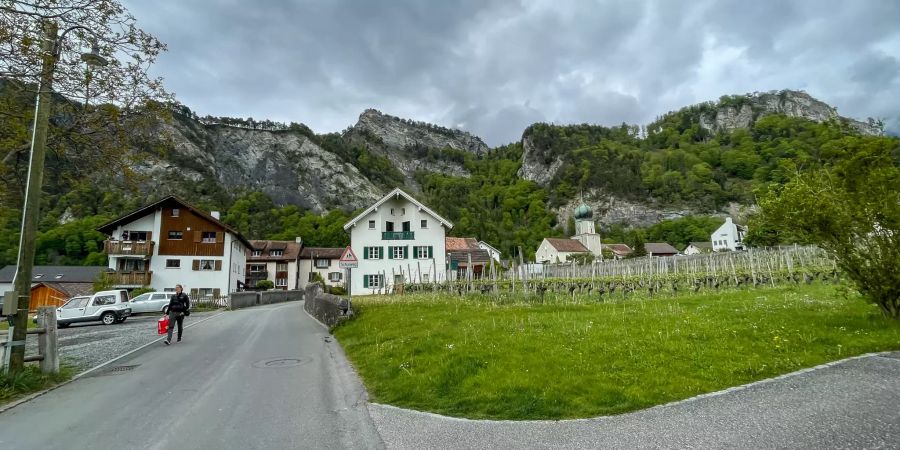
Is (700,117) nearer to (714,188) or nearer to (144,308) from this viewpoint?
(714,188)

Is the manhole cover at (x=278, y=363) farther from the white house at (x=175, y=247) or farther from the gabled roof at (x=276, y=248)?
the gabled roof at (x=276, y=248)

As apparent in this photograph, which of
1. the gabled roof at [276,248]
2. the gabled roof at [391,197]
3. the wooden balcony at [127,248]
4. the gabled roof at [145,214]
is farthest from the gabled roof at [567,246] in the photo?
the wooden balcony at [127,248]

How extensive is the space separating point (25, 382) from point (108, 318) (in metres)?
20.5

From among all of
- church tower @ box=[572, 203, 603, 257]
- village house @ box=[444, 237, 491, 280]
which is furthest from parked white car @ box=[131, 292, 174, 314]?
church tower @ box=[572, 203, 603, 257]

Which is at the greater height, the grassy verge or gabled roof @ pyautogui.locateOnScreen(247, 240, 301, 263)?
gabled roof @ pyautogui.locateOnScreen(247, 240, 301, 263)

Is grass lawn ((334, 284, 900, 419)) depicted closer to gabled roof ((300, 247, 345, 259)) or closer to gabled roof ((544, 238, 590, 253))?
gabled roof ((300, 247, 345, 259))

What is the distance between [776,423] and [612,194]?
158 meters

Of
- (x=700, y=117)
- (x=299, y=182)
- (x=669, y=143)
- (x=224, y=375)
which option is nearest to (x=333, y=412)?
(x=224, y=375)

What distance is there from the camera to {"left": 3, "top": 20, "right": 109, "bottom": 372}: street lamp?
9031mm

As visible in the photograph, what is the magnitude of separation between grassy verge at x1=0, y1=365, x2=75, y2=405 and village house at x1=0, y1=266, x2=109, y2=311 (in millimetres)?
48985

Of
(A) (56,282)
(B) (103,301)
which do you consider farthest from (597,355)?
(A) (56,282)

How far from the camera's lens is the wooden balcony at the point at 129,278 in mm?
42625

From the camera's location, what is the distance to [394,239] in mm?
45781

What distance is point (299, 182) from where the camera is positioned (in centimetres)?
14638
